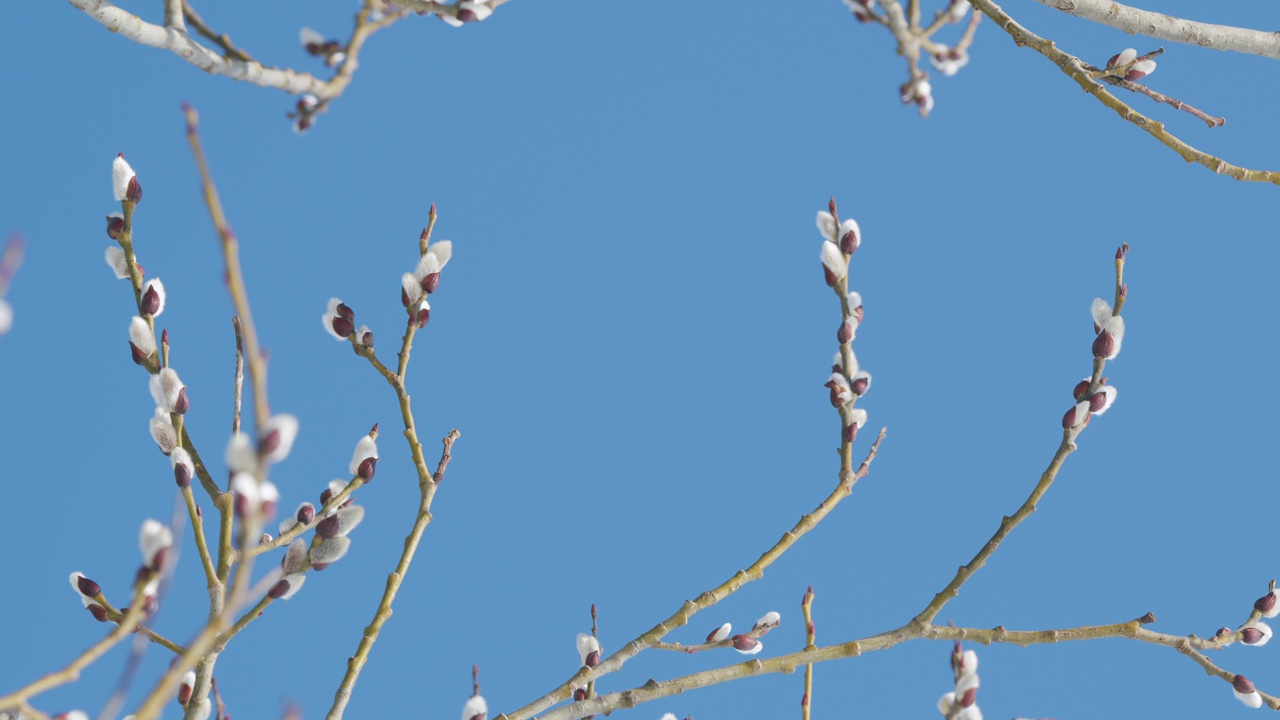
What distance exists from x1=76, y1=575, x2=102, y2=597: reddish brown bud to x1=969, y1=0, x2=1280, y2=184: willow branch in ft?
4.77

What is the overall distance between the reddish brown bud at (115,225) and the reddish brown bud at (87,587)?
0.41 metres

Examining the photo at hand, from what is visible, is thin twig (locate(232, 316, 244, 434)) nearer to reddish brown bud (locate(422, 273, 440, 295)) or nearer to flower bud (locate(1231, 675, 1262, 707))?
reddish brown bud (locate(422, 273, 440, 295))

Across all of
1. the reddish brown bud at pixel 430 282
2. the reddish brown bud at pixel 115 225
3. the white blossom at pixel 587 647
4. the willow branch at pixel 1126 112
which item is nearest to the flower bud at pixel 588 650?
the white blossom at pixel 587 647

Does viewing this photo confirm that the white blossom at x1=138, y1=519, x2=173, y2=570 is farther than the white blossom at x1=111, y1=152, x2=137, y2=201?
No

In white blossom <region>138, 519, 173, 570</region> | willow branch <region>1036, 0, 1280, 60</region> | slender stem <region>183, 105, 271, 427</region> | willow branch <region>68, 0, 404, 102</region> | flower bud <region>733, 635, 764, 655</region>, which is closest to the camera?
slender stem <region>183, 105, 271, 427</region>

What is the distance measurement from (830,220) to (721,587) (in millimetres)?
484

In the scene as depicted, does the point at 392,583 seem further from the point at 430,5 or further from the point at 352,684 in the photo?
the point at 430,5

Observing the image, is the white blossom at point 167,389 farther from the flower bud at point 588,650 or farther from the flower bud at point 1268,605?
the flower bud at point 1268,605

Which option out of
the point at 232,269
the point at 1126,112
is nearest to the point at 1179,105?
the point at 1126,112

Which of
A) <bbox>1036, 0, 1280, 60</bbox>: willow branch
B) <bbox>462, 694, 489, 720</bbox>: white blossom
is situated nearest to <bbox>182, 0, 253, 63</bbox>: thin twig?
<bbox>462, 694, 489, 720</bbox>: white blossom

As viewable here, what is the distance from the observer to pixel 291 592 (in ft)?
3.67

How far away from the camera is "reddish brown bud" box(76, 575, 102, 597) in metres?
1.16

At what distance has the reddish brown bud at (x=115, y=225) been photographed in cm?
123

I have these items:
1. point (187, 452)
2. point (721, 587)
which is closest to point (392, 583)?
point (187, 452)
